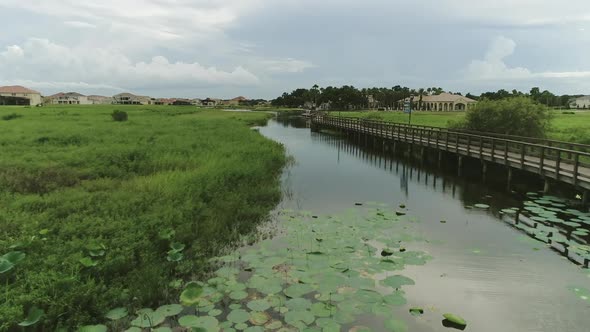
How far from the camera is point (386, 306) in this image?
20.0 feet

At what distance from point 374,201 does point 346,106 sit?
122 meters

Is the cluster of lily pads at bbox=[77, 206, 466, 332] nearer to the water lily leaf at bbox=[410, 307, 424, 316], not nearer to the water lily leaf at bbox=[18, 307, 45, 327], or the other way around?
the water lily leaf at bbox=[410, 307, 424, 316]

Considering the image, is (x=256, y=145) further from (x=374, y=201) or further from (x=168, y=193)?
(x=168, y=193)

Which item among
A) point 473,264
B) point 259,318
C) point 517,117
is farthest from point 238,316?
point 517,117

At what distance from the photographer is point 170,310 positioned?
5770mm

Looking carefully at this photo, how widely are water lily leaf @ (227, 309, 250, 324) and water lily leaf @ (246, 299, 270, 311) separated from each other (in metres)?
0.15

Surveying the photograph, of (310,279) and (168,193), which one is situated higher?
(168,193)

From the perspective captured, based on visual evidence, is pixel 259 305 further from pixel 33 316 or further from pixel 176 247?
pixel 33 316

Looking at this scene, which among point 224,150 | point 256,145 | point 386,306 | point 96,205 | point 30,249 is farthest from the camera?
point 256,145

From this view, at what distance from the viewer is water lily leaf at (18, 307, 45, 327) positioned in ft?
15.4

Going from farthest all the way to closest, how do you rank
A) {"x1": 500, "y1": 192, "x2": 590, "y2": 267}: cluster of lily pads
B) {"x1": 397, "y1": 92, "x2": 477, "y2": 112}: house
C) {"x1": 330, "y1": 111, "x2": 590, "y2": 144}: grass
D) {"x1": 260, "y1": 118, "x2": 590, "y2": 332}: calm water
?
{"x1": 397, "y1": 92, "x2": 477, "y2": 112}: house, {"x1": 330, "y1": 111, "x2": 590, "y2": 144}: grass, {"x1": 500, "y1": 192, "x2": 590, "y2": 267}: cluster of lily pads, {"x1": 260, "y1": 118, "x2": 590, "y2": 332}: calm water

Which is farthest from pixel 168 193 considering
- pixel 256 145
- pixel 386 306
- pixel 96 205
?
pixel 256 145

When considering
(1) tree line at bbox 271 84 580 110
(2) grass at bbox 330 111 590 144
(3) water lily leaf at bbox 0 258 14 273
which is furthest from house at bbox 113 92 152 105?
(3) water lily leaf at bbox 0 258 14 273

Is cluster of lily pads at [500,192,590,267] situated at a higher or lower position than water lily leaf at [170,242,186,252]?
lower
